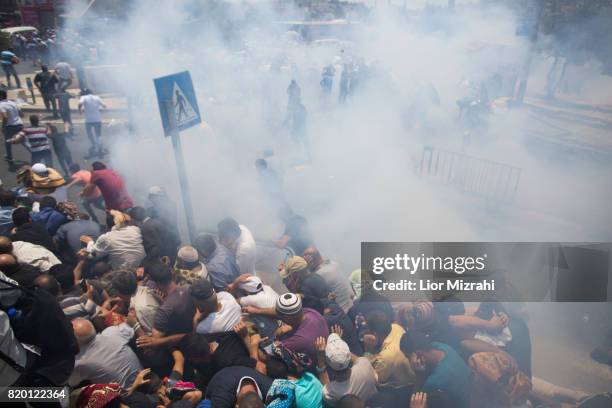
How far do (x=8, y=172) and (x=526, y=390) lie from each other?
322 inches

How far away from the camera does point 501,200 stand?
615cm

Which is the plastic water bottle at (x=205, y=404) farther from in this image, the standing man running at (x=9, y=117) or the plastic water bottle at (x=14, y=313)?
the standing man running at (x=9, y=117)

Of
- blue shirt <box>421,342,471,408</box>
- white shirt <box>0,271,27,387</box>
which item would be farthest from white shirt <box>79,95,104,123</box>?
blue shirt <box>421,342,471,408</box>

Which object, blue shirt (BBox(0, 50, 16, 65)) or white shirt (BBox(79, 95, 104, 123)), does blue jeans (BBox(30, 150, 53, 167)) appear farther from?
blue shirt (BBox(0, 50, 16, 65))

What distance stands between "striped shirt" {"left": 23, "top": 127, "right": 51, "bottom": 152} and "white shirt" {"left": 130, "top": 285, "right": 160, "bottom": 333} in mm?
4474

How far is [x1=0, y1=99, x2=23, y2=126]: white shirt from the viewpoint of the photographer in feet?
22.2

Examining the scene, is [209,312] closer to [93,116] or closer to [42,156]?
[42,156]

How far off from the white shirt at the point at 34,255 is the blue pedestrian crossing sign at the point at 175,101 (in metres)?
1.44

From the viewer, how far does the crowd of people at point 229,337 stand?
2.36m

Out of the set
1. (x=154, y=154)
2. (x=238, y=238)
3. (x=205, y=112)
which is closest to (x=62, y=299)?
(x=238, y=238)

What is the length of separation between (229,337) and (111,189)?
2764 mm

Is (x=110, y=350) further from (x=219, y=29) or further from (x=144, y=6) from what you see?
(x=219, y=29)

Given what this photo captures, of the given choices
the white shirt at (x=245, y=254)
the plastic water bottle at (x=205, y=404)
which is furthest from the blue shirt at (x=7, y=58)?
the plastic water bottle at (x=205, y=404)

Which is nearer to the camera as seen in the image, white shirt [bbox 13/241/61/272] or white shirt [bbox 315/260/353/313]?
white shirt [bbox 13/241/61/272]
